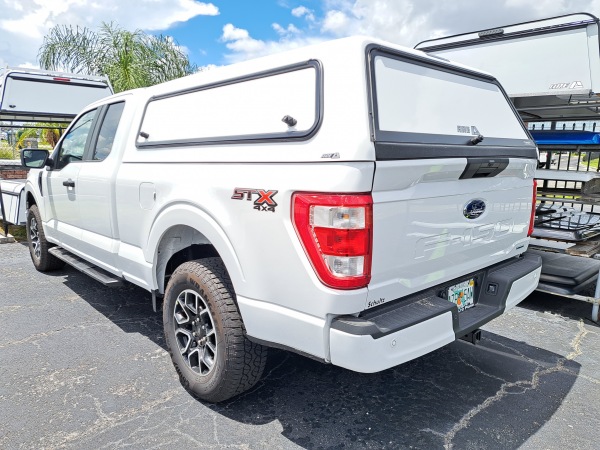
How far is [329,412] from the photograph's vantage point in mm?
2885

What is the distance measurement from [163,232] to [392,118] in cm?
170

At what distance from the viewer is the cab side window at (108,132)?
396 centimetres

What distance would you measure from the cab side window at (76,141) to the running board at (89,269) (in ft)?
3.08

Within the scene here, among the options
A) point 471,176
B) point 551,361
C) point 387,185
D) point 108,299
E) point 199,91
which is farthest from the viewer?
point 108,299

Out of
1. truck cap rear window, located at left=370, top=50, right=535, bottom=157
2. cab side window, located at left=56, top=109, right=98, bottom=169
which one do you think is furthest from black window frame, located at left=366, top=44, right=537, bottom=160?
cab side window, located at left=56, top=109, right=98, bottom=169

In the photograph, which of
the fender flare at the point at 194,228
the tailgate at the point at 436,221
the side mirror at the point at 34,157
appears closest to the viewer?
the tailgate at the point at 436,221

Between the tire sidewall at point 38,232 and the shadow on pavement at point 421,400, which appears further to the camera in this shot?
the tire sidewall at point 38,232

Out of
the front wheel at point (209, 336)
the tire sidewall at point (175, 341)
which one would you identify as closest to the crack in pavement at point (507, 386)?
the front wheel at point (209, 336)

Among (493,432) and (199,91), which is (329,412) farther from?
(199,91)

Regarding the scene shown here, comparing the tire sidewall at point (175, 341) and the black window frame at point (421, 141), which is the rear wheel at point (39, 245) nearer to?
the tire sidewall at point (175, 341)

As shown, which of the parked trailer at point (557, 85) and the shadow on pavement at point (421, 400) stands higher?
the parked trailer at point (557, 85)

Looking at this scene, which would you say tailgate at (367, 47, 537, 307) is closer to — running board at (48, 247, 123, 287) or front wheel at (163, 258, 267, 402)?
front wheel at (163, 258, 267, 402)

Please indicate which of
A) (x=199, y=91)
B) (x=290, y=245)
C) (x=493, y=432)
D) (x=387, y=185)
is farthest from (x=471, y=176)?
(x=199, y=91)

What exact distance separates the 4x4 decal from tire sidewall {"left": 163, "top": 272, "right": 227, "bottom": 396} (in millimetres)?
647
